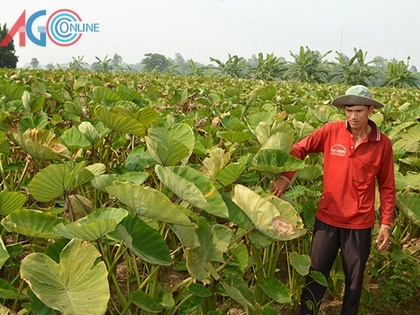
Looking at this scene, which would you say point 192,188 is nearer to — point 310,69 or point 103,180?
point 103,180

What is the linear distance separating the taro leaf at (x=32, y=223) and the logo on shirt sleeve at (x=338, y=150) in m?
1.17

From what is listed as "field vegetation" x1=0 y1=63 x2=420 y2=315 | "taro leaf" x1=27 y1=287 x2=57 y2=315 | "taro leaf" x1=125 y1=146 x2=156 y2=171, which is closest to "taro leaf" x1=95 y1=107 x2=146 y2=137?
"field vegetation" x1=0 y1=63 x2=420 y2=315

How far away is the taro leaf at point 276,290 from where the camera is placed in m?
1.57

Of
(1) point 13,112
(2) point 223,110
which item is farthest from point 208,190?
(2) point 223,110

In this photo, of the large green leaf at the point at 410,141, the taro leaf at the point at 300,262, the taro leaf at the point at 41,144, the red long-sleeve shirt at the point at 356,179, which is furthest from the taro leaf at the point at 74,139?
the large green leaf at the point at 410,141

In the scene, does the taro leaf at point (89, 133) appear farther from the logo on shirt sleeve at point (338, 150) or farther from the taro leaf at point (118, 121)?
the logo on shirt sleeve at point (338, 150)

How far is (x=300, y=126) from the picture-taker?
2.25m

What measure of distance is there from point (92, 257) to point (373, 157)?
4.12 ft

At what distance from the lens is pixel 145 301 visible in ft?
4.26

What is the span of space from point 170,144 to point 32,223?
48 cm

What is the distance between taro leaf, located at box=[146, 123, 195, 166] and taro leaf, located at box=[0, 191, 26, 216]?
39cm

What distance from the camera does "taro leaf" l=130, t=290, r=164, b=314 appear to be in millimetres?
1282

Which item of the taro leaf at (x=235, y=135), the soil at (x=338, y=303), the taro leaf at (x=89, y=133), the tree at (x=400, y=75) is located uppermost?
the taro leaf at (x=89, y=133)

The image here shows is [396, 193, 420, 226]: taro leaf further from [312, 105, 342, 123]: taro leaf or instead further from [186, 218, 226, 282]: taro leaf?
[186, 218, 226, 282]: taro leaf
